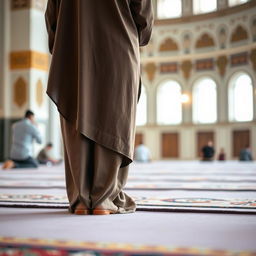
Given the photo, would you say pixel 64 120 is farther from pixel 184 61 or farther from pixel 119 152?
pixel 184 61

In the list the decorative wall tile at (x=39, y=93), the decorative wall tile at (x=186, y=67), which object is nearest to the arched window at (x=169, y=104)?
the decorative wall tile at (x=186, y=67)

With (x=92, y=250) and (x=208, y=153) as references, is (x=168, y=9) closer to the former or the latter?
(x=208, y=153)

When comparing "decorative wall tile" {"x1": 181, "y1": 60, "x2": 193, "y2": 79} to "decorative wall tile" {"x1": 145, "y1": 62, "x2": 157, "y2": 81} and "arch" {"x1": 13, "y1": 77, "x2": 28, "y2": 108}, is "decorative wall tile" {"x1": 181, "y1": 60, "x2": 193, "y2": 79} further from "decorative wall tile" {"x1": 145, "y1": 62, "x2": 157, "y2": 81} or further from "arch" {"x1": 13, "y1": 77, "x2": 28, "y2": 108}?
"arch" {"x1": 13, "y1": 77, "x2": 28, "y2": 108}

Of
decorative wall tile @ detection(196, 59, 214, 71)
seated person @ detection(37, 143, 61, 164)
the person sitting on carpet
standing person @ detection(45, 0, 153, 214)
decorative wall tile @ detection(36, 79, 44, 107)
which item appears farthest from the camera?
decorative wall tile @ detection(196, 59, 214, 71)

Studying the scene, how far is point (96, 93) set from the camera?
7.53ft

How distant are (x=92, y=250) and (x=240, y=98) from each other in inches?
658

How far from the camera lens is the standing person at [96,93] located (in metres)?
2.26

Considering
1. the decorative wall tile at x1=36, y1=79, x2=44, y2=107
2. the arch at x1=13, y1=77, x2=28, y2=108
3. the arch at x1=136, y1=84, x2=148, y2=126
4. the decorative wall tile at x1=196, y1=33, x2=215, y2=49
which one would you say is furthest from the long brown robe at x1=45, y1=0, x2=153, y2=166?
the arch at x1=136, y1=84, x2=148, y2=126

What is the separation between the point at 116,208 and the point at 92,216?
168 mm

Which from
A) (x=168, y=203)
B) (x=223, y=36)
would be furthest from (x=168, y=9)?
(x=168, y=203)

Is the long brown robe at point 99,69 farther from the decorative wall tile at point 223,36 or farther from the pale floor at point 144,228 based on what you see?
the decorative wall tile at point 223,36

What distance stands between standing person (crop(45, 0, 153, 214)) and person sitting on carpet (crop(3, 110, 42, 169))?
569 centimetres

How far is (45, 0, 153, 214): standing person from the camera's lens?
226 centimetres

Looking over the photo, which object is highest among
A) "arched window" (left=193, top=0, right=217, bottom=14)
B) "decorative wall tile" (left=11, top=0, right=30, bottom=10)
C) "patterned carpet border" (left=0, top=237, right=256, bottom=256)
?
"arched window" (left=193, top=0, right=217, bottom=14)
